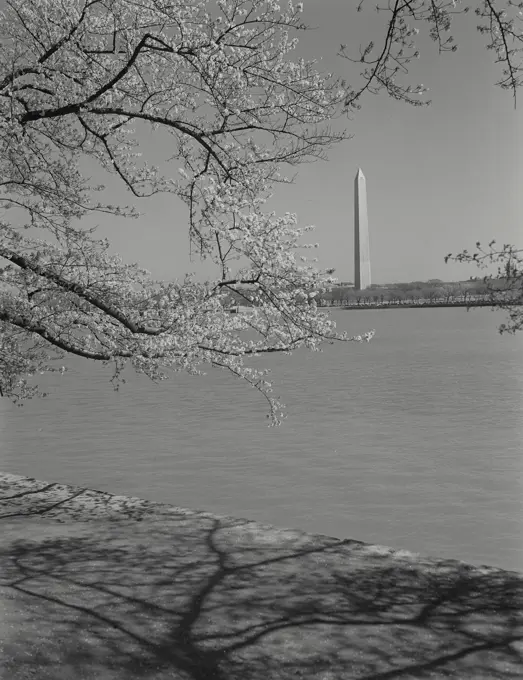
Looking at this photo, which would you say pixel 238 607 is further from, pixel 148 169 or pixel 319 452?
pixel 319 452

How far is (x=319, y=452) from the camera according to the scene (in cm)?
1827

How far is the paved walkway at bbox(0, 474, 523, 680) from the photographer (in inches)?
202

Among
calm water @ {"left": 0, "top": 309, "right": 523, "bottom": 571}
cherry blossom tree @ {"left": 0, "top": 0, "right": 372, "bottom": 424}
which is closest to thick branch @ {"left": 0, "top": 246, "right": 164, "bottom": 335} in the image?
cherry blossom tree @ {"left": 0, "top": 0, "right": 372, "bottom": 424}

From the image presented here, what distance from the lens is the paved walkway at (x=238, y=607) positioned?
5.12 meters

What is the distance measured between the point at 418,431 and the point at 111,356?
1438cm

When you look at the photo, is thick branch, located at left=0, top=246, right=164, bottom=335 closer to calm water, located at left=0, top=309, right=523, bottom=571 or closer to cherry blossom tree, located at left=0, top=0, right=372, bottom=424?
cherry blossom tree, located at left=0, top=0, right=372, bottom=424

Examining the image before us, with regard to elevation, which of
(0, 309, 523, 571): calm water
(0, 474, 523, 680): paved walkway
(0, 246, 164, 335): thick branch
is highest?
(0, 246, 164, 335): thick branch

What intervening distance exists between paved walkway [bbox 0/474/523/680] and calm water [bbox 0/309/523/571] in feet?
12.6

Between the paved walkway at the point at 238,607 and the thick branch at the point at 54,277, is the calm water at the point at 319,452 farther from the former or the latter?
the thick branch at the point at 54,277

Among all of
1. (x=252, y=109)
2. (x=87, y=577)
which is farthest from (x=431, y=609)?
(x=252, y=109)

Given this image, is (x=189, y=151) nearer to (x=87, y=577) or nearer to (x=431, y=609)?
(x=87, y=577)

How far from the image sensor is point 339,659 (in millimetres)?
5230

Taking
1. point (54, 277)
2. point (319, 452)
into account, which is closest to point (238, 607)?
point (54, 277)

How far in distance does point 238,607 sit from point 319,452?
12231mm
